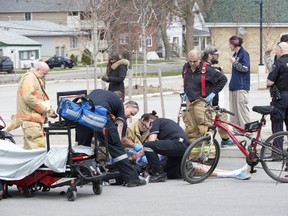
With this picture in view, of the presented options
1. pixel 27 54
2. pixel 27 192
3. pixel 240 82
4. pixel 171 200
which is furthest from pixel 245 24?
pixel 171 200

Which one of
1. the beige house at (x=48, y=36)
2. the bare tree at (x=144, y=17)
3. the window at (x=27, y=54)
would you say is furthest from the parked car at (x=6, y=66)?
the bare tree at (x=144, y=17)

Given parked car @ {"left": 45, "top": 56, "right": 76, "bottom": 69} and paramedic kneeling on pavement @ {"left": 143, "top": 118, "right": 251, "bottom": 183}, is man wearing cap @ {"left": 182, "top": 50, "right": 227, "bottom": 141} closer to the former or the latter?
paramedic kneeling on pavement @ {"left": 143, "top": 118, "right": 251, "bottom": 183}

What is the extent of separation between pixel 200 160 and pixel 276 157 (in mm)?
1090

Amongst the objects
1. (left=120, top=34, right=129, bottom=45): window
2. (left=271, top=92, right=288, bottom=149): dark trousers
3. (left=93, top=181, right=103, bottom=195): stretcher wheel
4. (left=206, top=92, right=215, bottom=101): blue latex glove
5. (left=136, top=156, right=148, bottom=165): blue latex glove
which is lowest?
(left=93, top=181, right=103, bottom=195): stretcher wheel

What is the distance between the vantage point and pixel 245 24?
55.5m

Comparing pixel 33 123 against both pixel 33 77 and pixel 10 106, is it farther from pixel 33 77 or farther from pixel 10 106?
pixel 10 106

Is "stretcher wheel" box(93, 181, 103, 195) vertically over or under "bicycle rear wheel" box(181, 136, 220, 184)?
under

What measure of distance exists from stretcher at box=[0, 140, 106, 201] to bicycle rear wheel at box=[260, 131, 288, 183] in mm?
2404

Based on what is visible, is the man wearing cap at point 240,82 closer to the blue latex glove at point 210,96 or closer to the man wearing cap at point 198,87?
the man wearing cap at point 198,87

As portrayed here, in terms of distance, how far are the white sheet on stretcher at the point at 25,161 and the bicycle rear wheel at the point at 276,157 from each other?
2.62 metres

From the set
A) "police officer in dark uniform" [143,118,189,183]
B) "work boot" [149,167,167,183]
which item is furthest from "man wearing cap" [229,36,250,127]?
"work boot" [149,167,167,183]

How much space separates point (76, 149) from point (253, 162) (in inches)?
104

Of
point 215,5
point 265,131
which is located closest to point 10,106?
point 265,131

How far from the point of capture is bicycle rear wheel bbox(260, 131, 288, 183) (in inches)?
452
